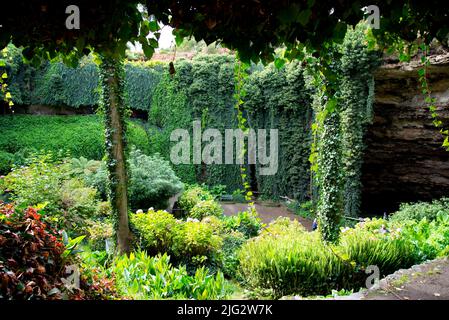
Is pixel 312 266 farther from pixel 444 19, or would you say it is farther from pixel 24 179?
pixel 24 179

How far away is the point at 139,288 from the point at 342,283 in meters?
3.14

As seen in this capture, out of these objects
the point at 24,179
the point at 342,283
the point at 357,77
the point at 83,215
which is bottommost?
the point at 342,283

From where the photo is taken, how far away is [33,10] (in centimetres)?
157

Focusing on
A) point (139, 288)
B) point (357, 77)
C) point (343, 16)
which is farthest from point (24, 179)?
point (357, 77)

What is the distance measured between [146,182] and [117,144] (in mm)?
4084

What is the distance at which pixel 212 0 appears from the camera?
1.60m

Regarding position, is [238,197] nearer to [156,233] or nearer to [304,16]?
[156,233]

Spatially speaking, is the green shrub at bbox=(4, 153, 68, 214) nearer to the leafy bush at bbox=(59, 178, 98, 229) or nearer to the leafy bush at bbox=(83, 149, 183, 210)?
the leafy bush at bbox=(59, 178, 98, 229)

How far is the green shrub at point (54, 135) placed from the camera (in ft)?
45.5

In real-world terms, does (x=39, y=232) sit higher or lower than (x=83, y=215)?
higher

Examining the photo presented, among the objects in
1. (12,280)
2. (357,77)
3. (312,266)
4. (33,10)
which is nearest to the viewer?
(33,10)

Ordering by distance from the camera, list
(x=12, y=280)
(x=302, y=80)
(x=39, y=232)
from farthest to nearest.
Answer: (x=302, y=80), (x=39, y=232), (x=12, y=280)

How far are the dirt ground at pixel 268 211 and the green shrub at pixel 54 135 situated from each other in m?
4.75
